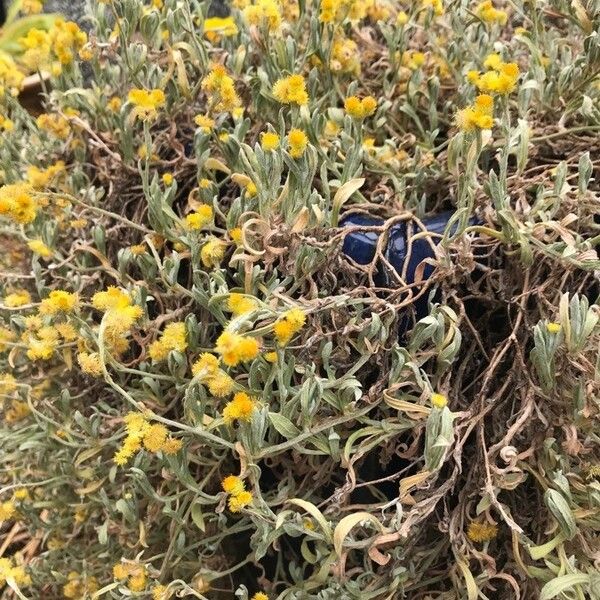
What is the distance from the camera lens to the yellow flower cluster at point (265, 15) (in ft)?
2.73

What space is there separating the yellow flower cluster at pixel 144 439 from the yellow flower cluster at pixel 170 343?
0.29 feet

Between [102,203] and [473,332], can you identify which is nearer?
[473,332]

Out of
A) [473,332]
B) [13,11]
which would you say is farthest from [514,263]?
[13,11]

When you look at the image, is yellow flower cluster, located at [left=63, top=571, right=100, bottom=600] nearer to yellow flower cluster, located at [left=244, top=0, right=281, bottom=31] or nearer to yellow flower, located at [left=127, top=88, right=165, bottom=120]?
yellow flower, located at [left=127, top=88, right=165, bottom=120]

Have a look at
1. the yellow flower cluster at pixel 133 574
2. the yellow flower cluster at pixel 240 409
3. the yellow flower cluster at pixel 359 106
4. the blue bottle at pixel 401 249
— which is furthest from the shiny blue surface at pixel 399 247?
the yellow flower cluster at pixel 133 574

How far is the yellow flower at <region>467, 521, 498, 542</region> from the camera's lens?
68cm

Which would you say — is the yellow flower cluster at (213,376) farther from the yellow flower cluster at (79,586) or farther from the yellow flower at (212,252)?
the yellow flower cluster at (79,586)

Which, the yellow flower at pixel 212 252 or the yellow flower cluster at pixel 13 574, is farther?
the yellow flower cluster at pixel 13 574

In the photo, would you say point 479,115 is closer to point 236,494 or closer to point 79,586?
point 236,494

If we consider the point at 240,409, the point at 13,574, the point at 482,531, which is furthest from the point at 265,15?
the point at 13,574

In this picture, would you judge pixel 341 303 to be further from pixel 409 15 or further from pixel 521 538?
pixel 409 15

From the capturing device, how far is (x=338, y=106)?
1.00 m

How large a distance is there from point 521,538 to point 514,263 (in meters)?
0.26

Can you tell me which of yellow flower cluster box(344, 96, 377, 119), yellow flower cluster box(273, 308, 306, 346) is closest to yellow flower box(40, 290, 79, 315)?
yellow flower cluster box(273, 308, 306, 346)
